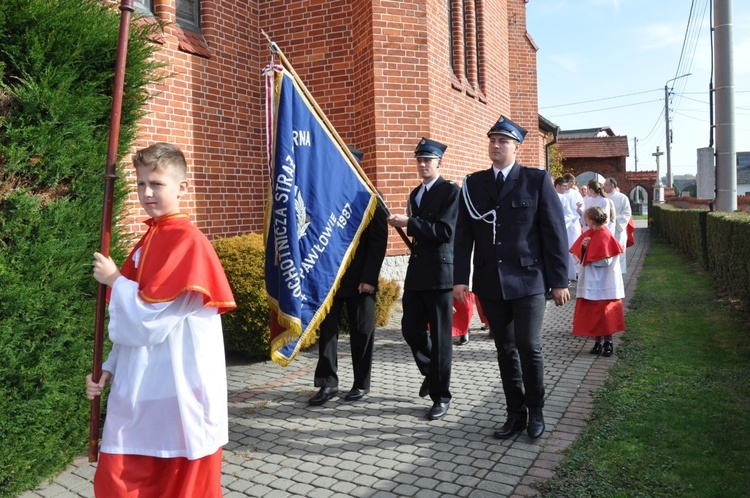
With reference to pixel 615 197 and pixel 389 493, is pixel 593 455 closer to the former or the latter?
pixel 389 493

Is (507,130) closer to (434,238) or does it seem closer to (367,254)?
(434,238)

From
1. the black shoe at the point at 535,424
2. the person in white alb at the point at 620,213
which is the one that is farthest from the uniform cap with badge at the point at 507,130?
the person in white alb at the point at 620,213

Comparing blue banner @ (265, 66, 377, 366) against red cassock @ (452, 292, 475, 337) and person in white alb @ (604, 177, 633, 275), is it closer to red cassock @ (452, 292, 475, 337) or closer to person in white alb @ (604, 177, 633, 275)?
red cassock @ (452, 292, 475, 337)

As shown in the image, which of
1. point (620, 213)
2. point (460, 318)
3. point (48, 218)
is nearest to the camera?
point (48, 218)

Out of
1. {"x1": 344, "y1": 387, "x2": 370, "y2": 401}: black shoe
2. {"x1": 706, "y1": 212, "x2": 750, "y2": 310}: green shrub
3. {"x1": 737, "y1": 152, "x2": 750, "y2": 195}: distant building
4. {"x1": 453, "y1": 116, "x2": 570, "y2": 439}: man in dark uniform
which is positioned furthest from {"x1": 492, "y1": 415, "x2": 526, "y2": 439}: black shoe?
{"x1": 737, "y1": 152, "x2": 750, "y2": 195}: distant building

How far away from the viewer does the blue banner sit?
14.6 ft

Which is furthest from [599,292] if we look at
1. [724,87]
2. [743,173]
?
[743,173]

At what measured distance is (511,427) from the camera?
14.6 feet

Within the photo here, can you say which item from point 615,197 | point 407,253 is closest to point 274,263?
point 407,253

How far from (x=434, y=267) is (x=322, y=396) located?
4.68 ft

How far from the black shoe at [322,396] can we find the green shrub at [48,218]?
1.84 meters

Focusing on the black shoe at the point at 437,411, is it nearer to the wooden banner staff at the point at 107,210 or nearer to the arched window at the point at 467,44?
the wooden banner staff at the point at 107,210

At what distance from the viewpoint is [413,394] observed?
5.51m

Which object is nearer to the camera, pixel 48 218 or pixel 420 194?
pixel 48 218
